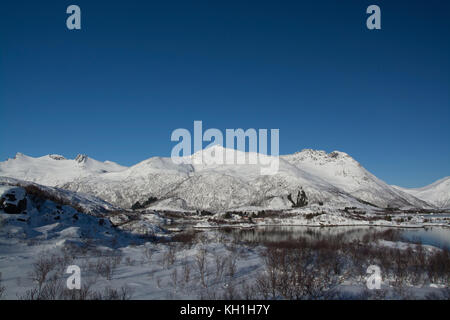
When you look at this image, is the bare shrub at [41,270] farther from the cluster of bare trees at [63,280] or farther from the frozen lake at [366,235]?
the frozen lake at [366,235]

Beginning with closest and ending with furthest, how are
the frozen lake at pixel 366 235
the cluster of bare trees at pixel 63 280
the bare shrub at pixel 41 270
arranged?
the cluster of bare trees at pixel 63 280
the bare shrub at pixel 41 270
the frozen lake at pixel 366 235

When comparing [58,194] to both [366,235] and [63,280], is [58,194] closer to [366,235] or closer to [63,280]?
[366,235]

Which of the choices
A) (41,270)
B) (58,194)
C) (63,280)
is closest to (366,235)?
(63,280)

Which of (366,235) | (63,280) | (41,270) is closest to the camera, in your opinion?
(41,270)

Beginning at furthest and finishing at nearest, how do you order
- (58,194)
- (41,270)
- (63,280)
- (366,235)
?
(58,194)
(366,235)
(63,280)
(41,270)

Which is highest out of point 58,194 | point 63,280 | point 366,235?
point 58,194

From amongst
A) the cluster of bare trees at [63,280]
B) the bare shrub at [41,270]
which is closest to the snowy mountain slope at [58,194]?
the cluster of bare trees at [63,280]

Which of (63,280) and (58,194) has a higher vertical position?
(58,194)

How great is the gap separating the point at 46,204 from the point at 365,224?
6073 inches

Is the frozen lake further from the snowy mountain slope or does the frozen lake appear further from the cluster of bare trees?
the cluster of bare trees

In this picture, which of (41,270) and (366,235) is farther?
→ (366,235)
